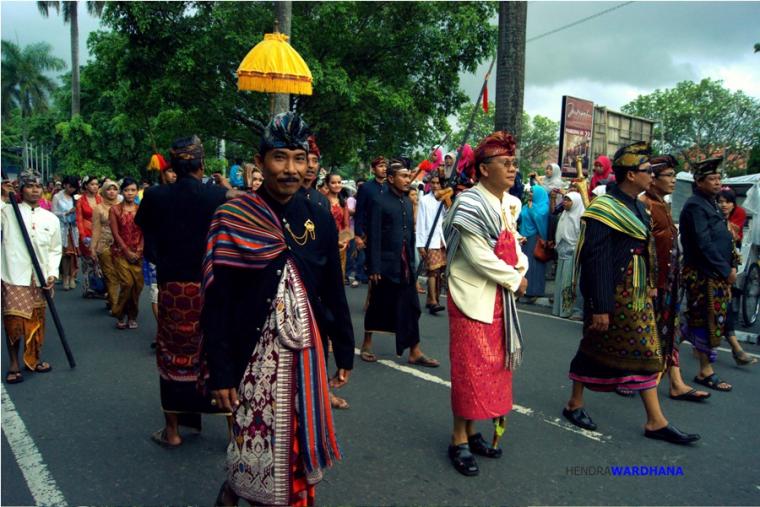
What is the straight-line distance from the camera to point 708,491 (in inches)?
139

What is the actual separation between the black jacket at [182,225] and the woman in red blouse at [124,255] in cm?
345

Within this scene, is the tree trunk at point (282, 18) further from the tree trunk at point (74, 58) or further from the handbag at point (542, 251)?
the tree trunk at point (74, 58)

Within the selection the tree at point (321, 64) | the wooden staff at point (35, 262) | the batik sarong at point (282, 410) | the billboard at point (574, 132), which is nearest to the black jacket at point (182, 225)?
the batik sarong at point (282, 410)

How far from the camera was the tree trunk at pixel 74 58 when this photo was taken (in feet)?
107

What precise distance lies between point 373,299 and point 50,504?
340 cm

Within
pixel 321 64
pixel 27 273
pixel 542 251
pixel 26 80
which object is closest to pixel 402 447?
pixel 27 273

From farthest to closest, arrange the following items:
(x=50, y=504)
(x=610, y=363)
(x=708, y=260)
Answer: (x=708, y=260), (x=610, y=363), (x=50, y=504)

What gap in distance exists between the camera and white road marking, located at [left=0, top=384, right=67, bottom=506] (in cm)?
344

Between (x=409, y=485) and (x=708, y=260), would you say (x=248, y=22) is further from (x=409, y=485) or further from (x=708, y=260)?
(x=409, y=485)

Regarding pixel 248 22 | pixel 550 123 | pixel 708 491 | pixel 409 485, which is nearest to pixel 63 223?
pixel 248 22

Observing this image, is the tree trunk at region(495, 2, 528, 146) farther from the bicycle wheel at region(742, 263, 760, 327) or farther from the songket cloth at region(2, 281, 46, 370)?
the songket cloth at region(2, 281, 46, 370)

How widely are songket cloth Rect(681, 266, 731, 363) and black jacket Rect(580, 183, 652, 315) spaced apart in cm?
165

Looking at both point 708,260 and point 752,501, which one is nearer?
point 752,501

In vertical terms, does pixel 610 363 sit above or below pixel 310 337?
below
